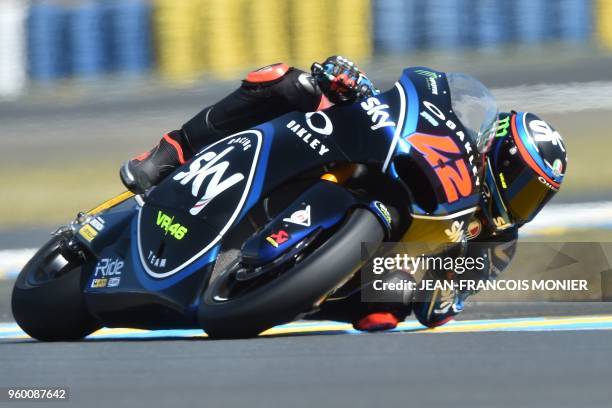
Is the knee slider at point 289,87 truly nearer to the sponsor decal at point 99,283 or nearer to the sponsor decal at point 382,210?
the sponsor decal at point 382,210

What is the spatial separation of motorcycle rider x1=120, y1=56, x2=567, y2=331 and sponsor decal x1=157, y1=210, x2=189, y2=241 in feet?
1.05

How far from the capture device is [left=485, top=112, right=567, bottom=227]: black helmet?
4.98m

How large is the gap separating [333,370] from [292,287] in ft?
1.87

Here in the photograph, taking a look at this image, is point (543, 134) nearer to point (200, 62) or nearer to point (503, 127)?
point (503, 127)

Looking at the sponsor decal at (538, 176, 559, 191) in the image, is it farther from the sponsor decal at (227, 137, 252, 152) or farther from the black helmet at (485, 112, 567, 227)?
the sponsor decal at (227, 137, 252, 152)

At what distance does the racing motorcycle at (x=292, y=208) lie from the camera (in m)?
4.31

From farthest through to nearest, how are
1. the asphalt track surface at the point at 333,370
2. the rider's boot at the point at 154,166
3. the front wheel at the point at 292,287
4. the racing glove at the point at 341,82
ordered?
the rider's boot at the point at 154,166 → the racing glove at the point at 341,82 → the front wheel at the point at 292,287 → the asphalt track surface at the point at 333,370

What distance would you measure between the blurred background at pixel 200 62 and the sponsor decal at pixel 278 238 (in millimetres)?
4312

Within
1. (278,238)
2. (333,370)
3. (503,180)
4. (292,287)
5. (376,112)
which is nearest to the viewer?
(333,370)

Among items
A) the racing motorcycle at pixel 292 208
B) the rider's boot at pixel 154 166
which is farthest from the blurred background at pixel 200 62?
the racing motorcycle at pixel 292 208

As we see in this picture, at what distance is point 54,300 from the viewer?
5078 mm

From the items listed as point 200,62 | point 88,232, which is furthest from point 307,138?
point 200,62

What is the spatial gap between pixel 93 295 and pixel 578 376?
2117 mm

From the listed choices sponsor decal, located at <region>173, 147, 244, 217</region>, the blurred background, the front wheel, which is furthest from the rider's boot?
the blurred background
